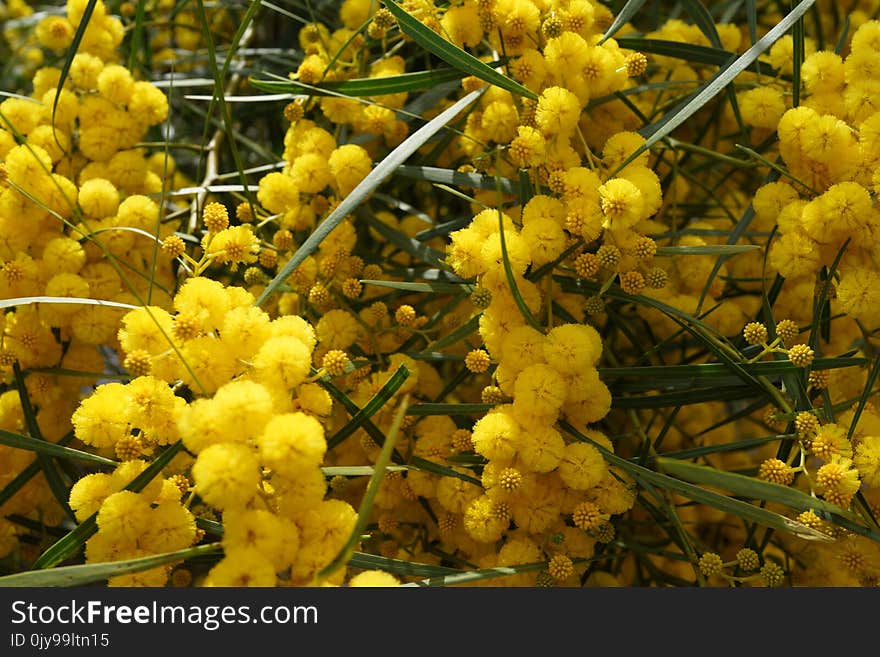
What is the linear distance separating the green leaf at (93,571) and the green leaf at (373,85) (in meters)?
0.52

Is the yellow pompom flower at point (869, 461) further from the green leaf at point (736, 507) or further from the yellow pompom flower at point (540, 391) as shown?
the yellow pompom flower at point (540, 391)

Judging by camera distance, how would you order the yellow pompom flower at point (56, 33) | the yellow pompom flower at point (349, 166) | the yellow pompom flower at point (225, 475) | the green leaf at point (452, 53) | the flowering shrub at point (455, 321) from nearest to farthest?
the yellow pompom flower at point (225, 475), the flowering shrub at point (455, 321), the green leaf at point (452, 53), the yellow pompom flower at point (349, 166), the yellow pompom flower at point (56, 33)

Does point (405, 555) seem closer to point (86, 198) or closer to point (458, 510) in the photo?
point (458, 510)

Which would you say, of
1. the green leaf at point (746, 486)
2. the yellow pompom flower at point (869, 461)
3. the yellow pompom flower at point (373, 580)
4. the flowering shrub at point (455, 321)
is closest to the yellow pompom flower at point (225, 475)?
the flowering shrub at point (455, 321)

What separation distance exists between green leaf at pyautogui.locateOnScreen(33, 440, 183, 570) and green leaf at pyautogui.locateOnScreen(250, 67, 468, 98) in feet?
1.41

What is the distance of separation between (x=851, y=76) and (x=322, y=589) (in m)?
0.75

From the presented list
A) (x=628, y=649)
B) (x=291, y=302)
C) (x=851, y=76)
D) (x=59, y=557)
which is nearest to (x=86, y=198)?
(x=291, y=302)

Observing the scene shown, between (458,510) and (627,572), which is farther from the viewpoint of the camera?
(627,572)

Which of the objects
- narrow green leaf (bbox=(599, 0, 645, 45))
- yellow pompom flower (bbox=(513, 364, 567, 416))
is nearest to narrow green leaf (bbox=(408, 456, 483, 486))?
yellow pompom flower (bbox=(513, 364, 567, 416))

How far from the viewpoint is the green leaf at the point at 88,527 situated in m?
0.73

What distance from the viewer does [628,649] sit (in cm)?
72

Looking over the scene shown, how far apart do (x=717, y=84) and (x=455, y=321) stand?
39 centimetres

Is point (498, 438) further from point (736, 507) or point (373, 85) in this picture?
→ point (373, 85)

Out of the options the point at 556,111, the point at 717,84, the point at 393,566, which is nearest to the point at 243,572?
the point at 393,566
